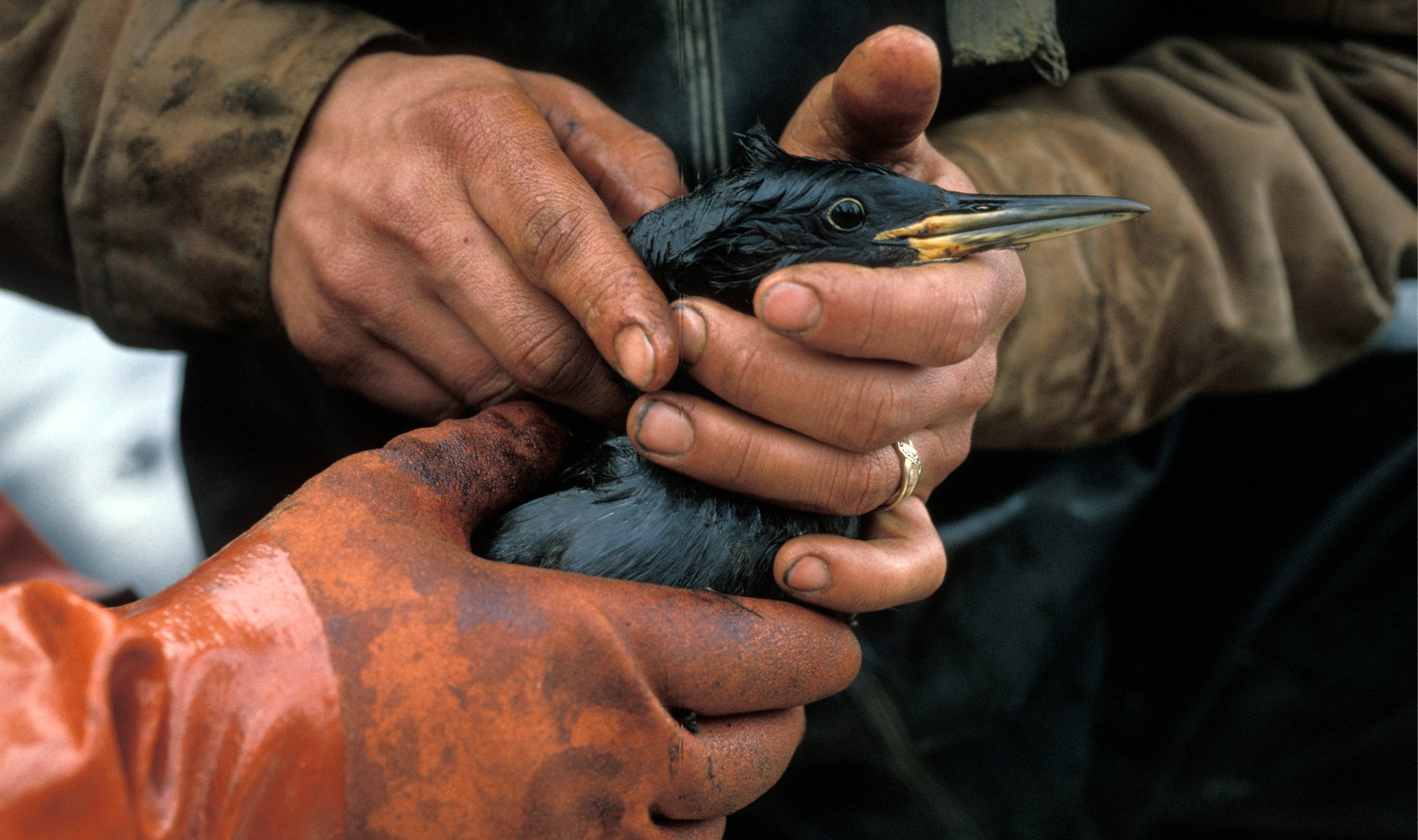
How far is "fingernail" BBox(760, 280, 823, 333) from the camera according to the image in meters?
1.40

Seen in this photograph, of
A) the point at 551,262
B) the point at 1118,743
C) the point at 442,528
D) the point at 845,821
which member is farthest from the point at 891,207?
the point at 1118,743

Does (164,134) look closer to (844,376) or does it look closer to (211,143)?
(211,143)

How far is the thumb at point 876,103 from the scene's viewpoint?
1.63 meters

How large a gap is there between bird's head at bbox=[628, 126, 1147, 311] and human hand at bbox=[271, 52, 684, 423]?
135 mm

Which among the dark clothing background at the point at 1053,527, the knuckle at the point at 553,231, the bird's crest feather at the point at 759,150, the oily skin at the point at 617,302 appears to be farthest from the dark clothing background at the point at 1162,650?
the knuckle at the point at 553,231

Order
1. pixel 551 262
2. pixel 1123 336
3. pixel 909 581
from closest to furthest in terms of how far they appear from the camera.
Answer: pixel 551 262
pixel 909 581
pixel 1123 336

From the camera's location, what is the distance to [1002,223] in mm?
1523

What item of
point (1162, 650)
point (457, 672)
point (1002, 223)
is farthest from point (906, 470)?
point (1162, 650)

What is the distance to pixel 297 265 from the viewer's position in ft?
6.46

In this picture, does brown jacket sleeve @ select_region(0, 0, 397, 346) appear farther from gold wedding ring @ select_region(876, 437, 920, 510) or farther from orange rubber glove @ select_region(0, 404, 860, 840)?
gold wedding ring @ select_region(876, 437, 920, 510)

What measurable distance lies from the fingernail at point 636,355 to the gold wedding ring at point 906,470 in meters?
0.52

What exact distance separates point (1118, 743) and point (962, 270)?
7.51ft

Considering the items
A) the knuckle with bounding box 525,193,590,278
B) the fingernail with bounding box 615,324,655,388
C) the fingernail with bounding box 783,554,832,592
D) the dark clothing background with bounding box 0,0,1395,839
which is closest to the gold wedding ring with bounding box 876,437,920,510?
the fingernail with bounding box 783,554,832,592

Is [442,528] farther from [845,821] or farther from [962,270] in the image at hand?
[845,821]
